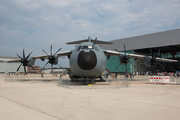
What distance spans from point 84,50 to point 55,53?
8.16m

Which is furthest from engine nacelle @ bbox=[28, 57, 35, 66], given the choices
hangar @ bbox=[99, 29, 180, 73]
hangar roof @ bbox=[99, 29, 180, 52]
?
hangar roof @ bbox=[99, 29, 180, 52]

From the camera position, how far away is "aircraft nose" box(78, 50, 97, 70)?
41.6 feet

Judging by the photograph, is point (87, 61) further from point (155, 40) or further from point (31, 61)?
point (155, 40)

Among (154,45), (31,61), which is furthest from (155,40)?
(31,61)

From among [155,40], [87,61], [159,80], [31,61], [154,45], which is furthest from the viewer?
[154,45]

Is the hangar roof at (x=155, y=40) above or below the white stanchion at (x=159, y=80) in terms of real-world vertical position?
above

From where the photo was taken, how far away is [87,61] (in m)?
12.7

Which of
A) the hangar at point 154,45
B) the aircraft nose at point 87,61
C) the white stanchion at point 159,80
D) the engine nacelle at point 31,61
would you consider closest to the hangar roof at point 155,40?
the hangar at point 154,45

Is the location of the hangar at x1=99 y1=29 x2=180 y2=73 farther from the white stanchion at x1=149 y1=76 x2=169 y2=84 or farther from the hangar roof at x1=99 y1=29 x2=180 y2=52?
the white stanchion at x1=149 y1=76 x2=169 y2=84

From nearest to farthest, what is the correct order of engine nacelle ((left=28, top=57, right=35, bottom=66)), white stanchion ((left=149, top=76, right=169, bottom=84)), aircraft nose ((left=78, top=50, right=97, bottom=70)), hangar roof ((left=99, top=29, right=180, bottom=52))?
aircraft nose ((left=78, top=50, right=97, bottom=70))
white stanchion ((left=149, top=76, right=169, bottom=84))
engine nacelle ((left=28, top=57, right=35, bottom=66))
hangar roof ((left=99, top=29, right=180, bottom=52))

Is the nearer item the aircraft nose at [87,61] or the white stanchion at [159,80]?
the aircraft nose at [87,61]

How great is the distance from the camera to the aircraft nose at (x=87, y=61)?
12688 mm

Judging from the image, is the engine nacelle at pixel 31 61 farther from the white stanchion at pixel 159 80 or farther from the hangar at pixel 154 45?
the hangar at pixel 154 45

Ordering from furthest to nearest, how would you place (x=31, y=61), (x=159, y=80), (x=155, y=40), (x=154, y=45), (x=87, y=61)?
1. (x=154, y=45)
2. (x=155, y=40)
3. (x=31, y=61)
4. (x=159, y=80)
5. (x=87, y=61)
